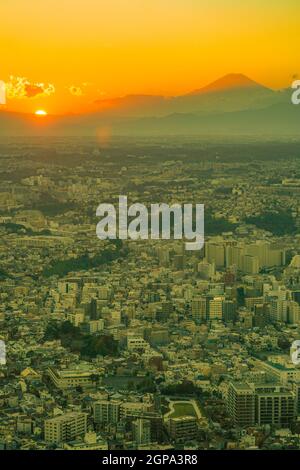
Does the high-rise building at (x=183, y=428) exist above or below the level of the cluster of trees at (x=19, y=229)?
below

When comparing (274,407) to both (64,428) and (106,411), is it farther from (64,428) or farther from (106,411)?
(64,428)

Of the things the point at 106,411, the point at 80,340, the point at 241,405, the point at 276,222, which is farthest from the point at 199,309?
the point at 276,222

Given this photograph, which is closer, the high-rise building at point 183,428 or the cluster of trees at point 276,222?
the high-rise building at point 183,428

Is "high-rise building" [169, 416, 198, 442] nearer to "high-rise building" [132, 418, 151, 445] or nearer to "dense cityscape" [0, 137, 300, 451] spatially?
"dense cityscape" [0, 137, 300, 451]

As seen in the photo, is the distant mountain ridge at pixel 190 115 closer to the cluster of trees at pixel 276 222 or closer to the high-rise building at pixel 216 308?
the cluster of trees at pixel 276 222

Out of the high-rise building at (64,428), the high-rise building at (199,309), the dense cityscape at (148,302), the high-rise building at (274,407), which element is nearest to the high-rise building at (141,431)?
the dense cityscape at (148,302)

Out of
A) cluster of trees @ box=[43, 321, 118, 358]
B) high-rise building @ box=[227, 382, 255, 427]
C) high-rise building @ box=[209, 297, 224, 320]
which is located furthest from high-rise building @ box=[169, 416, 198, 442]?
high-rise building @ box=[209, 297, 224, 320]
